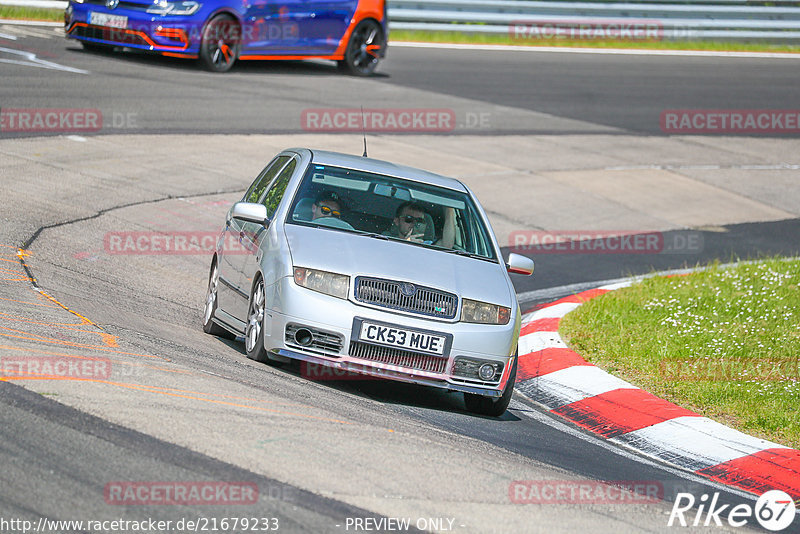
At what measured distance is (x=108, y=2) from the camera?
714 inches

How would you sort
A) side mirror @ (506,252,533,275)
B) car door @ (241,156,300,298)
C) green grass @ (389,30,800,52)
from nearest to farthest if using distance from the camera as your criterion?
car door @ (241,156,300,298) < side mirror @ (506,252,533,275) < green grass @ (389,30,800,52)

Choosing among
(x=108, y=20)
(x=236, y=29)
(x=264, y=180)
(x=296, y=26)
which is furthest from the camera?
(x=296, y=26)

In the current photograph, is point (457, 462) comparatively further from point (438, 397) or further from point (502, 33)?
point (502, 33)

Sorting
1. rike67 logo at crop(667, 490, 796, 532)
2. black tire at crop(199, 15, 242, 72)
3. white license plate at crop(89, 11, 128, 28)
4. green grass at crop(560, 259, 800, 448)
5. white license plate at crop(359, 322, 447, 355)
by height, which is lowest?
green grass at crop(560, 259, 800, 448)

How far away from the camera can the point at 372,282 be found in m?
7.05

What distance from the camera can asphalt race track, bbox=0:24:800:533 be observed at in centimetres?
491

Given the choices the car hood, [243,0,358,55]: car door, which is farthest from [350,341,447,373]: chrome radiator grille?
[243,0,358,55]: car door

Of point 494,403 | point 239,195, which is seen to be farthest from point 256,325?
point 239,195

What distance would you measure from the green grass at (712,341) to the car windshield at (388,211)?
1622 millimetres

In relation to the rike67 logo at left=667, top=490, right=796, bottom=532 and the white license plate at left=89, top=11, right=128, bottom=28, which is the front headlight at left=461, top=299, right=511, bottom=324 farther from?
the white license plate at left=89, top=11, right=128, bottom=28

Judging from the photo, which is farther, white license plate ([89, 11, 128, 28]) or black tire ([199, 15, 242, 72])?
black tire ([199, 15, 242, 72])

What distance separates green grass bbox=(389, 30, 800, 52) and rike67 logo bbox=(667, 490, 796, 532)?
21412mm

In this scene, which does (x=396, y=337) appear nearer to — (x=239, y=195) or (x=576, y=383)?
(x=576, y=383)

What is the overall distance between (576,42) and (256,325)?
2416 cm
